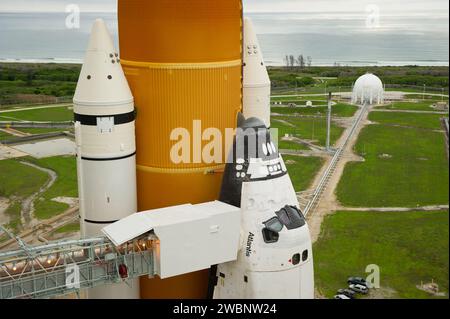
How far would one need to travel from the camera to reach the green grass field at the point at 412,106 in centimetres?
7188

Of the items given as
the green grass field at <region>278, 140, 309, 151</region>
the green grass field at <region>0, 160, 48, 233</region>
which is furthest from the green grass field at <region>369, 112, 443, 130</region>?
the green grass field at <region>0, 160, 48, 233</region>

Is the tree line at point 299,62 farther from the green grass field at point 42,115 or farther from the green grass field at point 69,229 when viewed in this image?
the green grass field at point 69,229

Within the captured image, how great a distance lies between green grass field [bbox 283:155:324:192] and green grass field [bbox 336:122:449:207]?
2.36 meters

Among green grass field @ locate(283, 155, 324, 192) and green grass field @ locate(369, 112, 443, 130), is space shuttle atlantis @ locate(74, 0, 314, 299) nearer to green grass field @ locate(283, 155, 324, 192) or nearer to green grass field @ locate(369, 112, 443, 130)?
green grass field @ locate(283, 155, 324, 192)

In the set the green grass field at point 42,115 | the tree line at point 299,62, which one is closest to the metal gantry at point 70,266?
the green grass field at point 42,115

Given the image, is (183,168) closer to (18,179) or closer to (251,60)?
(251,60)

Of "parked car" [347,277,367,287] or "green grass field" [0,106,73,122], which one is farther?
"green grass field" [0,106,73,122]

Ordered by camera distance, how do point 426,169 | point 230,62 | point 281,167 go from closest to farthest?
point 281,167
point 230,62
point 426,169

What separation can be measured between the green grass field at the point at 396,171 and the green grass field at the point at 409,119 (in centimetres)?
360

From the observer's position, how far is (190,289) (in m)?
20.8

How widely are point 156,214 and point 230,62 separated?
6331 mm

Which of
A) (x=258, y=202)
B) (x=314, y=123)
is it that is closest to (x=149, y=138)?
(x=258, y=202)

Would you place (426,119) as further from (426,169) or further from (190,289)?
(190,289)

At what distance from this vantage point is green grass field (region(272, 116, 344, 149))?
184 feet
